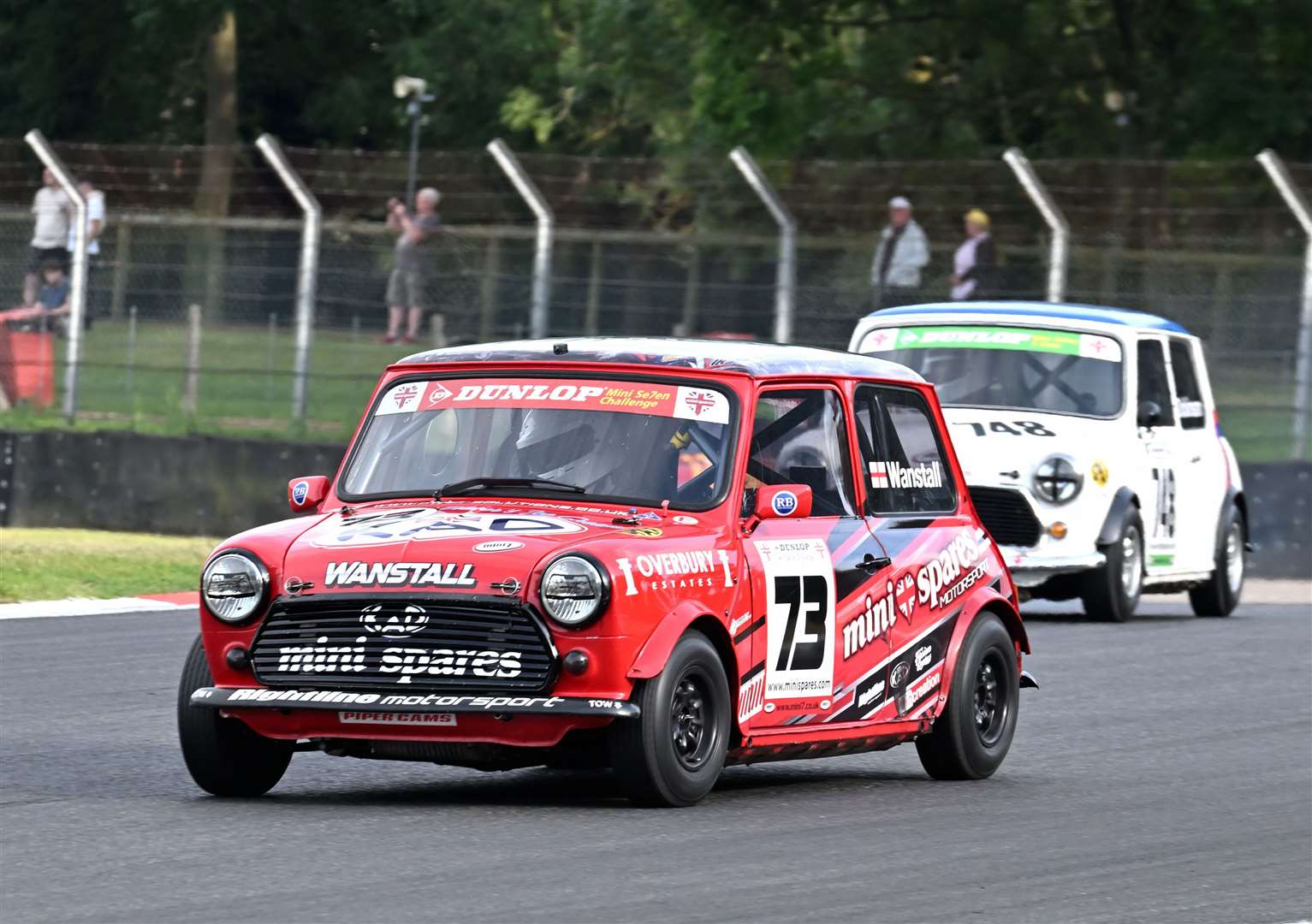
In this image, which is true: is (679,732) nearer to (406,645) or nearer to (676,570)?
(676,570)

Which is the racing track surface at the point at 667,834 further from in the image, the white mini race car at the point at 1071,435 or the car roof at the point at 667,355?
the white mini race car at the point at 1071,435

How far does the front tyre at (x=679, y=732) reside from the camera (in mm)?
7977

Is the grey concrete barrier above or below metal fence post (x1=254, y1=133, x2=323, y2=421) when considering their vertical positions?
below

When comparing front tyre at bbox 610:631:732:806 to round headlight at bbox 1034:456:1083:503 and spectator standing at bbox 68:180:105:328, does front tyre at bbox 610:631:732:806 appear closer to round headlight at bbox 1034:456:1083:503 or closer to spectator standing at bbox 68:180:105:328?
round headlight at bbox 1034:456:1083:503

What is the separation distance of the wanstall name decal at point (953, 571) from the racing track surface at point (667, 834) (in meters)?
0.66

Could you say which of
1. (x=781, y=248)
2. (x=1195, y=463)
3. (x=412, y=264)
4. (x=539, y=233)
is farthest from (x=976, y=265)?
(x=412, y=264)

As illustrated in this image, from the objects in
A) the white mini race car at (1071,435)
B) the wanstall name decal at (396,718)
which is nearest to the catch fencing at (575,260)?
the white mini race car at (1071,435)

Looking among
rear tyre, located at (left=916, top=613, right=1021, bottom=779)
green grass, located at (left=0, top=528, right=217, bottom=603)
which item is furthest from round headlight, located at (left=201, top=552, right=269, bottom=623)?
green grass, located at (left=0, top=528, right=217, bottom=603)

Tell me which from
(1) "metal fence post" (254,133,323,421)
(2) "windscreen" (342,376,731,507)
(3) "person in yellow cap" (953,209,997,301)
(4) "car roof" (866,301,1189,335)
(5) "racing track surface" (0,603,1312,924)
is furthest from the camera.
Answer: (1) "metal fence post" (254,133,323,421)

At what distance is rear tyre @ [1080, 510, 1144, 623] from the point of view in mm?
16125

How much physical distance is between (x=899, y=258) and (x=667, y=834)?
14234 millimetres

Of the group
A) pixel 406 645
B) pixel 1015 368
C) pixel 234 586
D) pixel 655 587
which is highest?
pixel 1015 368

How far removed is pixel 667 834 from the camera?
7.82 m

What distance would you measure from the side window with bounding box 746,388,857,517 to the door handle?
0.18 metres
